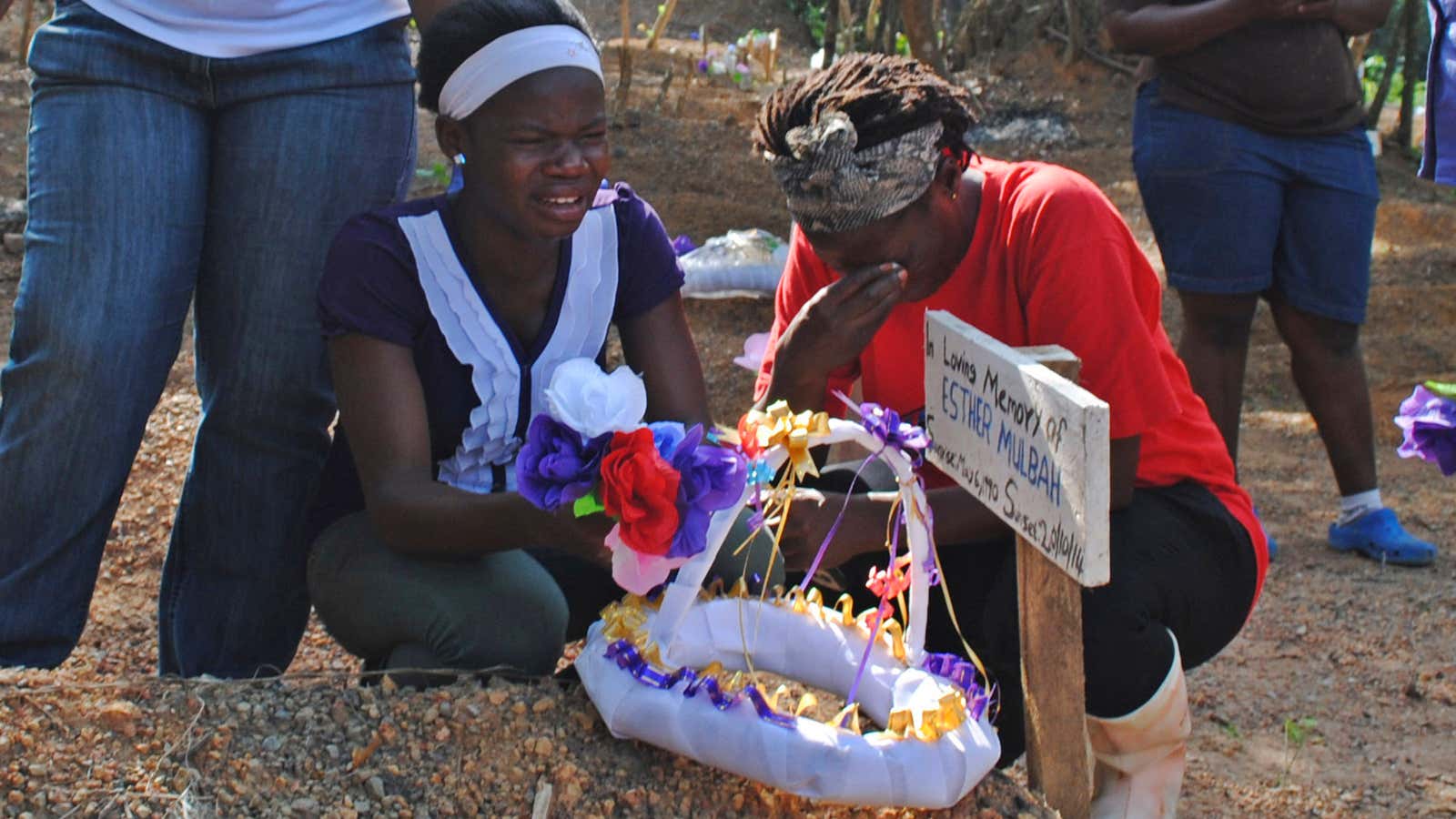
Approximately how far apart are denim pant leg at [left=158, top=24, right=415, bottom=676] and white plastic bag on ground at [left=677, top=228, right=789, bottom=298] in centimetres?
306

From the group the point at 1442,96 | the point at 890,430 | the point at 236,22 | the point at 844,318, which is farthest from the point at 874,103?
the point at 1442,96

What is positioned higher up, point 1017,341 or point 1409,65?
point 1017,341

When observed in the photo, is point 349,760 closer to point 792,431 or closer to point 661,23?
point 792,431

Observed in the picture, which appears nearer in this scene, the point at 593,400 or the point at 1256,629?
the point at 593,400

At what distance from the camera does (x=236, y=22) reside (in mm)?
2332

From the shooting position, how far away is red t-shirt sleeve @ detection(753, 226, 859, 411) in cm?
254

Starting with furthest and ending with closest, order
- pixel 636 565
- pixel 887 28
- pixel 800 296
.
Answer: pixel 887 28
pixel 800 296
pixel 636 565

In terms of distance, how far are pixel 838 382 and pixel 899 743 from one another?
93 centimetres

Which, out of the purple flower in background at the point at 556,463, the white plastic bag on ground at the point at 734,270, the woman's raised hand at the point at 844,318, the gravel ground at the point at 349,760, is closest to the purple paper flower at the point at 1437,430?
the woman's raised hand at the point at 844,318

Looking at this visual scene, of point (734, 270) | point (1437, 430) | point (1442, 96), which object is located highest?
point (1442, 96)

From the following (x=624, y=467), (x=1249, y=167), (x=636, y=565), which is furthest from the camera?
(x=1249, y=167)

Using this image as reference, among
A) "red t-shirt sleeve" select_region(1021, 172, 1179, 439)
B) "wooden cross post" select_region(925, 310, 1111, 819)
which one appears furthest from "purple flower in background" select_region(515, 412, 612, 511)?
"red t-shirt sleeve" select_region(1021, 172, 1179, 439)

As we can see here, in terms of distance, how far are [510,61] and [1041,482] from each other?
3.08 feet

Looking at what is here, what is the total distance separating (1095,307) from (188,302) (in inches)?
52.8
